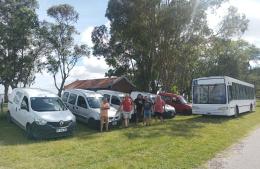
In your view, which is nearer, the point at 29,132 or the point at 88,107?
the point at 29,132

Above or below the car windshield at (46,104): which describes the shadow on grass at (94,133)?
below

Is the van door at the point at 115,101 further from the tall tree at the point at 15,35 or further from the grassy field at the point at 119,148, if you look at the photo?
the tall tree at the point at 15,35

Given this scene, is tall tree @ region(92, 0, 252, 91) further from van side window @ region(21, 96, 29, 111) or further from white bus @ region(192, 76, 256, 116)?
→ van side window @ region(21, 96, 29, 111)

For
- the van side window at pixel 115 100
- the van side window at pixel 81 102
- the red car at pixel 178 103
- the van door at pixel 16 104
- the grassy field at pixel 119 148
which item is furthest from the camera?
the red car at pixel 178 103

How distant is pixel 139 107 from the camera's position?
21.1 meters

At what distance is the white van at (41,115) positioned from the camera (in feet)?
50.2

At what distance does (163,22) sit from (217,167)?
20.1 metres

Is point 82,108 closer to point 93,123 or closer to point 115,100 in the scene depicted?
point 93,123

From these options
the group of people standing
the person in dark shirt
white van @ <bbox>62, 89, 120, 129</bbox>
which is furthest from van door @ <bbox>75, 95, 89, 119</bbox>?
the person in dark shirt

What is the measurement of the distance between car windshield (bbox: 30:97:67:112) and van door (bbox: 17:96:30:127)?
0.32 meters

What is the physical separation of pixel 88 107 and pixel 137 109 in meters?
3.31

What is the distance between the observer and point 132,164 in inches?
410

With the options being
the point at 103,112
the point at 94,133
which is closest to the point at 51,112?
the point at 94,133

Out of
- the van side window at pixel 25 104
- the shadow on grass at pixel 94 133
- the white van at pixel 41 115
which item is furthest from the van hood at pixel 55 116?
the van side window at pixel 25 104
